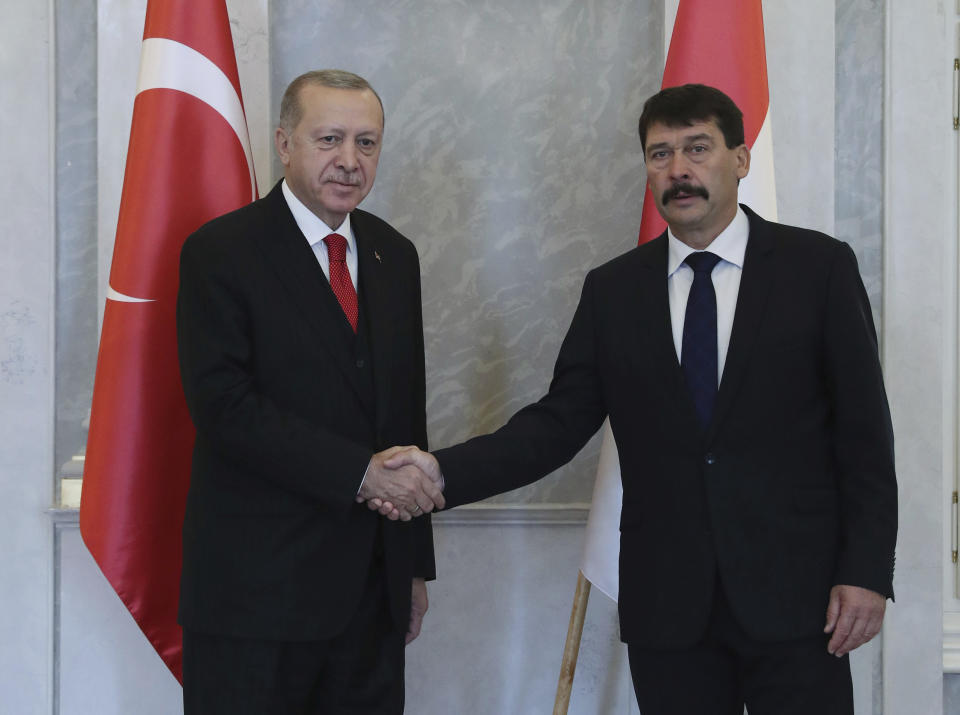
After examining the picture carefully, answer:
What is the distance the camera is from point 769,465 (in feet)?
5.15

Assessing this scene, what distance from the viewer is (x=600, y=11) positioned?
9.00 ft

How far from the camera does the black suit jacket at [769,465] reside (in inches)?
60.9

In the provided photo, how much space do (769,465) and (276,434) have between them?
2.83 ft

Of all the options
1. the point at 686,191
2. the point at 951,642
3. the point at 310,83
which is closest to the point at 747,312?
the point at 686,191

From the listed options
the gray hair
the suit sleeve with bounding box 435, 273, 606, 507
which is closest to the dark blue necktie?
the suit sleeve with bounding box 435, 273, 606, 507

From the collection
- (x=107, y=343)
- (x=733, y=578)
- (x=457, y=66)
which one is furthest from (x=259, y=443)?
(x=457, y=66)

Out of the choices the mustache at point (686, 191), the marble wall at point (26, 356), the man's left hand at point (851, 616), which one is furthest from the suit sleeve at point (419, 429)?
the marble wall at point (26, 356)

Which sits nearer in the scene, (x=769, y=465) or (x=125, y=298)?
(x=769, y=465)

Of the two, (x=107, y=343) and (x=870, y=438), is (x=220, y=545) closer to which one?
(x=107, y=343)

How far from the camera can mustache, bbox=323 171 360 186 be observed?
181 centimetres

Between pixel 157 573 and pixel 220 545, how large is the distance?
575 mm

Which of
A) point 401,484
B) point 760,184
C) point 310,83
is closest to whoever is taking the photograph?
point 401,484

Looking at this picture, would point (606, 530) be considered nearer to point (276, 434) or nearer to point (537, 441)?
point (537, 441)

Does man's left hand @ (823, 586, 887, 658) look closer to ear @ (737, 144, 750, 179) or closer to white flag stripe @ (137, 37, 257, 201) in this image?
ear @ (737, 144, 750, 179)
